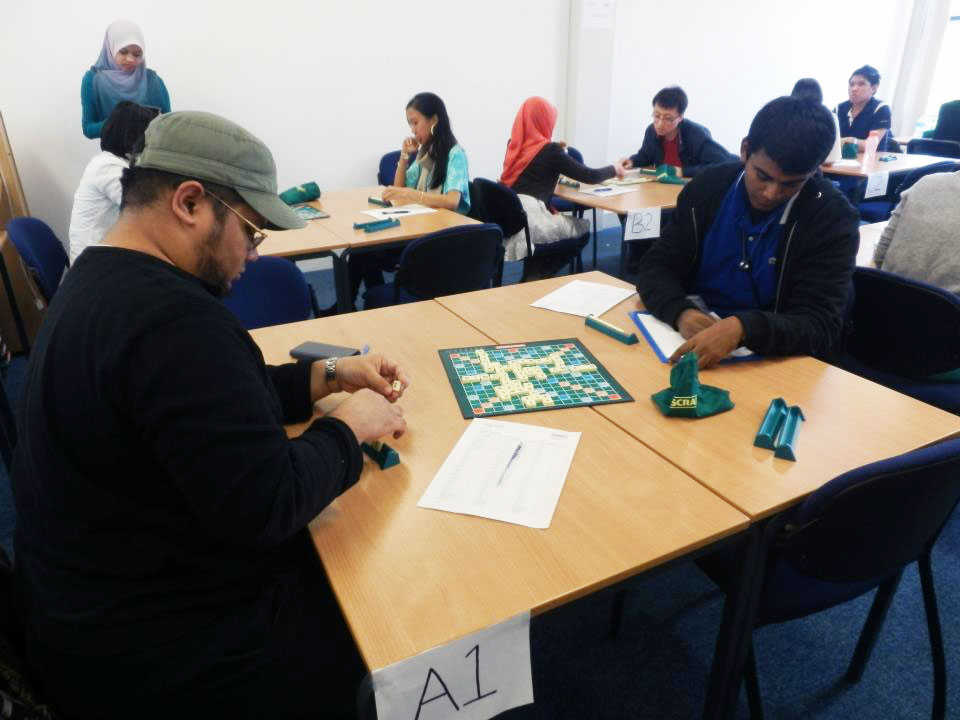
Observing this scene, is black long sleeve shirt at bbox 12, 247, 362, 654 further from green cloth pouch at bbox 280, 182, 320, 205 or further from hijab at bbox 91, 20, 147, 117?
hijab at bbox 91, 20, 147, 117

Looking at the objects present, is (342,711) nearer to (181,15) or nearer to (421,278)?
(421,278)

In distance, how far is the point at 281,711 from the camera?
3.24 ft

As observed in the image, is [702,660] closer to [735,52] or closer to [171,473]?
[171,473]

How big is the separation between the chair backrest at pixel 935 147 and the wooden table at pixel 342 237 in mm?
4480

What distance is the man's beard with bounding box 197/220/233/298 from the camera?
0.92m

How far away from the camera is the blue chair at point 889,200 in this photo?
3.72 meters

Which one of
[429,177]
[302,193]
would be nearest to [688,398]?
[429,177]

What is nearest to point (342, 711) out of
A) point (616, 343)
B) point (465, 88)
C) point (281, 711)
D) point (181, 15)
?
point (281, 711)

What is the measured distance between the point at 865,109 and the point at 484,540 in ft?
19.9

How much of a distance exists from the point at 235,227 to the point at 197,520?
0.42 metres

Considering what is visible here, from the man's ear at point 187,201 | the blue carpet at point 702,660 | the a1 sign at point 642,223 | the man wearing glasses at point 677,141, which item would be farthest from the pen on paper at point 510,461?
the man wearing glasses at point 677,141

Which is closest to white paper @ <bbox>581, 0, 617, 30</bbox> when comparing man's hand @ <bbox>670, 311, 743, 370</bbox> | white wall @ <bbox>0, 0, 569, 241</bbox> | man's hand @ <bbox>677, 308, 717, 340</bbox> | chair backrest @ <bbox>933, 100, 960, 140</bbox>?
white wall @ <bbox>0, 0, 569, 241</bbox>

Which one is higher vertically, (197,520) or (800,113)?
(800,113)

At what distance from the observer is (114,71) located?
360 cm
